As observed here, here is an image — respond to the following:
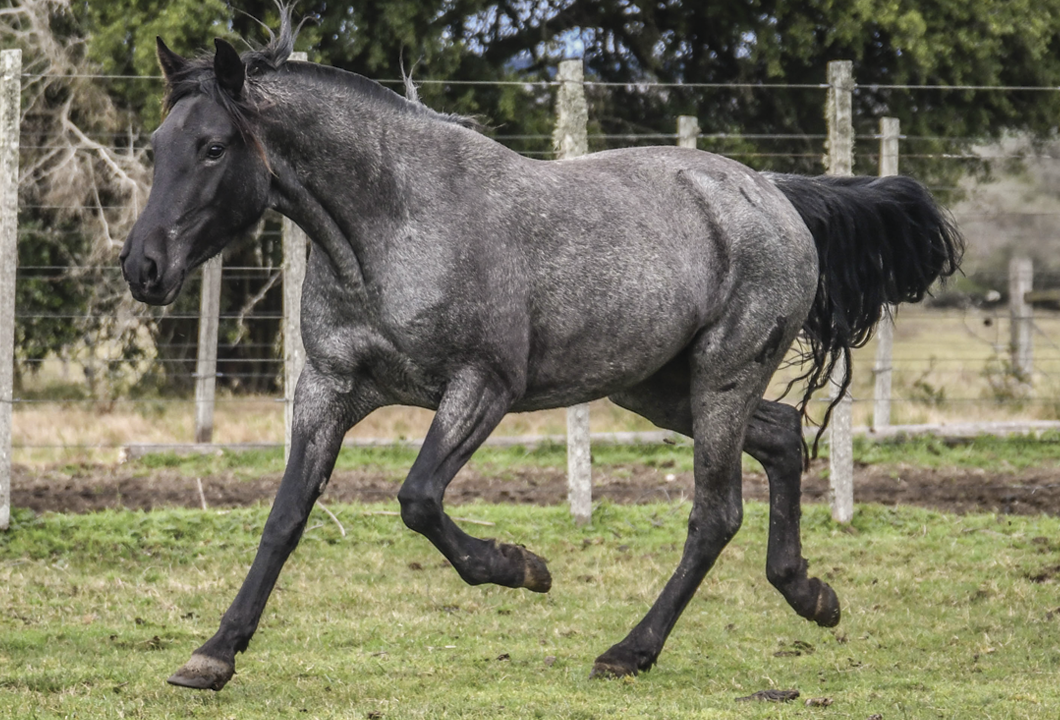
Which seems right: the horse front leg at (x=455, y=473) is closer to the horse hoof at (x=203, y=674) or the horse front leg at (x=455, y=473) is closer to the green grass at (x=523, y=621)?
the green grass at (x=523, y=621)

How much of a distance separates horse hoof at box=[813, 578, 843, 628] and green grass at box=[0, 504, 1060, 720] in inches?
5.6

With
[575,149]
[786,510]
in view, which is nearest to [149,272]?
[786,510]

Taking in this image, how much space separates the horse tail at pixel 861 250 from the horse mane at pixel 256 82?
6.92 ft

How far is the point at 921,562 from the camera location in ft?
24.6

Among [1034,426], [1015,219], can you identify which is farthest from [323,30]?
[1015,219]

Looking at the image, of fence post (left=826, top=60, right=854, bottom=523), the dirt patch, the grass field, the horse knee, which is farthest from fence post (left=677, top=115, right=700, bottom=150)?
the horse knee

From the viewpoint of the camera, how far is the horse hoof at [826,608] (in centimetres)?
557

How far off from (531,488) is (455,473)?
5352 millimetres

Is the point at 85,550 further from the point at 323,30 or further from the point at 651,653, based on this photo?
the point at 323,30

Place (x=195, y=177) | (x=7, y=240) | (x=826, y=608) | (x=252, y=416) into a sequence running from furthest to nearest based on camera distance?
(x=252, y=416) < (x=7, y=240) < (x=826, y=608) < (x=195, y=177)

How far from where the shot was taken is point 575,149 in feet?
26.8

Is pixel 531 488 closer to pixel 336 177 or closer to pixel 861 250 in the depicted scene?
pixel 861 250

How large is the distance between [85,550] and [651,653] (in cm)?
403

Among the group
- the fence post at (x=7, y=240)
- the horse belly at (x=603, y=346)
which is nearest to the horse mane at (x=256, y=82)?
the horse belly at (x=603, y=346)
